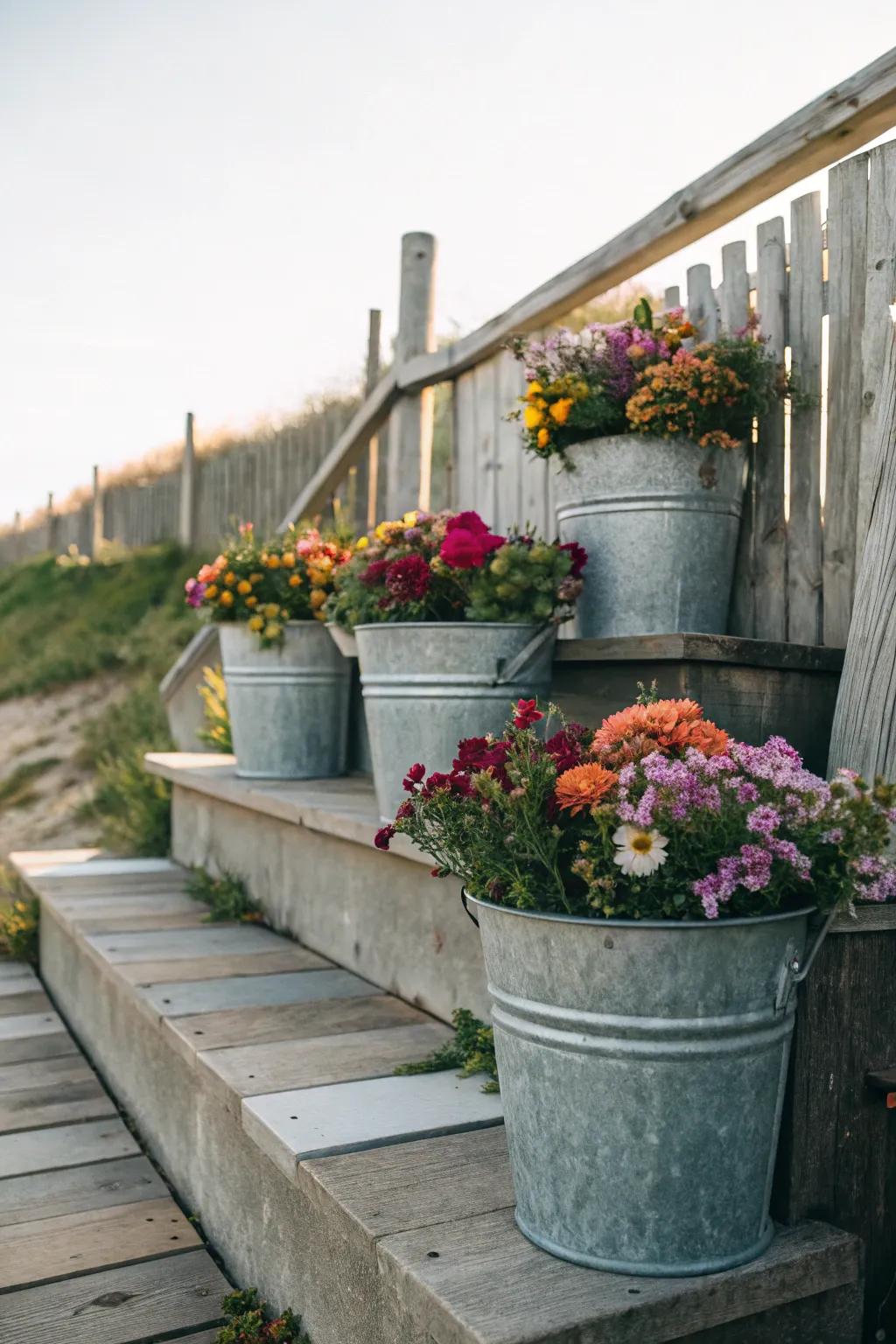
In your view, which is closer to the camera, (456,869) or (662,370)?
(456,869)

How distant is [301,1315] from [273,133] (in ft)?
13.8

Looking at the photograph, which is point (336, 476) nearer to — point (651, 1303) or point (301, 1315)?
point (301, 1315)

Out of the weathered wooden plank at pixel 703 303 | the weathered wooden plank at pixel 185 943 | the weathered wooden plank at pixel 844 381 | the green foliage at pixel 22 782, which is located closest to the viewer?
the weathered wooden plank at pixel 844 381

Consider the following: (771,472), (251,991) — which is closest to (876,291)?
(771,472)

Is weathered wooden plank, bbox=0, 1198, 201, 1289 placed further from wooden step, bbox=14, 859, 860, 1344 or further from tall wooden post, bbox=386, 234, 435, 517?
tall wooden post, bbox=386, 234, 435, 517

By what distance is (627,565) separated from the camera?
257 centimetres

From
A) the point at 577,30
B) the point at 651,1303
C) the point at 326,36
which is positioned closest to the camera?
the point at 651,1303

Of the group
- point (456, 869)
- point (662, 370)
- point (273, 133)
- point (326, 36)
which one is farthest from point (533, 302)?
point (456, 869)

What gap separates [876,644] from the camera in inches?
77.9

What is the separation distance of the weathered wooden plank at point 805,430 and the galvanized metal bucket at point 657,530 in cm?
14

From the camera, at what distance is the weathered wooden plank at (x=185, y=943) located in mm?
3041

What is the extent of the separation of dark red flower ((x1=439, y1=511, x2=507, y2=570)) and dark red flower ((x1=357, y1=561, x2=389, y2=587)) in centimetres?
21

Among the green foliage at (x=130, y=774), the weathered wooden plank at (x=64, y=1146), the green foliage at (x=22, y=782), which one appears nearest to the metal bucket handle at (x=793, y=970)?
the weathered wooden plank at (x=64, y=1146)

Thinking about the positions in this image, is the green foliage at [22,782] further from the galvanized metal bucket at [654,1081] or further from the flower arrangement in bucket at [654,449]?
the galvanized metal bucket at [654,1081]
